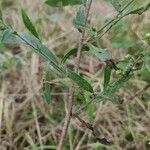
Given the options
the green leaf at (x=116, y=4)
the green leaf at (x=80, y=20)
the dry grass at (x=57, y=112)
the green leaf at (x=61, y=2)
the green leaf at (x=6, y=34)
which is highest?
the green leaf at (x=61, y=2)

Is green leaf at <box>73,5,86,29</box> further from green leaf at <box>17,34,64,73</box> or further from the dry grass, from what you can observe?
the dry grass

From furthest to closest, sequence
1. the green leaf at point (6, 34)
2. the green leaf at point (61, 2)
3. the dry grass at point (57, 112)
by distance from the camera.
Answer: the dry grass at point (57, 112)
the green leaf at point (61, 2)
the green leaf at point (6, 34)

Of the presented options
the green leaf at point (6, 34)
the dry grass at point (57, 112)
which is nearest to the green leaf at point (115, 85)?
the green leaf at point (6, 34)

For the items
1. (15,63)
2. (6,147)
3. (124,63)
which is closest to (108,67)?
(124,63)

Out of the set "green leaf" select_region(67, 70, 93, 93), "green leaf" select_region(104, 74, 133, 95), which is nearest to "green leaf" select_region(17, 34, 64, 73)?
"green leaf" select_region(67, 70, 93, 93)

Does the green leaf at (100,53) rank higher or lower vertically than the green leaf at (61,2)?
lower

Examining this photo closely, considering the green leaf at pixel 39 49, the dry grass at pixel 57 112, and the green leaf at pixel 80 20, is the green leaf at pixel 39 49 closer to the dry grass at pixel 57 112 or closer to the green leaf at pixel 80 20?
the green leaf at pixel 80 20

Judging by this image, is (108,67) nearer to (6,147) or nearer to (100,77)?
(6,147)

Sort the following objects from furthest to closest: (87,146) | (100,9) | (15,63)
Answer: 1. (100,9)
2. (15,63)
3. (87,146)
